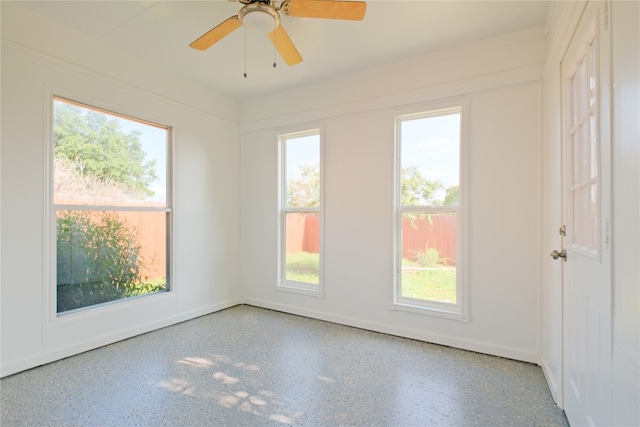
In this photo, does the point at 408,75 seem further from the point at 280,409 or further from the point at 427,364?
the point at 280,409

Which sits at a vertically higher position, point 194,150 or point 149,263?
point 194,150

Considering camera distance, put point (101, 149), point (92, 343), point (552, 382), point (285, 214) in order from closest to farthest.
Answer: point (552, 382) → point (92, 343) → point (101, 149) → point (285, 214)

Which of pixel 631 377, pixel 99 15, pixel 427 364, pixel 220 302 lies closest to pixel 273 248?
pixel 220 302

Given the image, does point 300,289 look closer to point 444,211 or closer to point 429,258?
point 429,258

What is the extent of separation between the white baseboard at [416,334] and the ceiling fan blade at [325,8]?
9.24 feet

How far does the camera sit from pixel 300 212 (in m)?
4.07

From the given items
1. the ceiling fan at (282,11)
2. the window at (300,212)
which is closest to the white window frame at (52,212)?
the ceiling fan at (282,11)

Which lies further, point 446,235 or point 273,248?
point 273,248

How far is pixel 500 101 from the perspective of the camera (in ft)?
9.25

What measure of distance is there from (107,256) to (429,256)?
10.6 ft

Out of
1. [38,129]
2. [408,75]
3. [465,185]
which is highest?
[408,75]

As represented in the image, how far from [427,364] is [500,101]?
2.38 m

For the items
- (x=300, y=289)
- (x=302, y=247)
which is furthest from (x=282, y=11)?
(x=300, y=289)

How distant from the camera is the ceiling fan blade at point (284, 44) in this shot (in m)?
2.23
